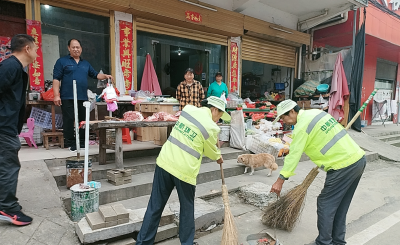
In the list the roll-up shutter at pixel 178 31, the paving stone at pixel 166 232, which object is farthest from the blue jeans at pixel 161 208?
the roll-up shutter at pixel 178 31

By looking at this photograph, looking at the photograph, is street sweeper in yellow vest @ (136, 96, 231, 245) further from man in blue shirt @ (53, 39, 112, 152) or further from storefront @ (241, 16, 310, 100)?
storefront @ (241, 16, 310, 100)

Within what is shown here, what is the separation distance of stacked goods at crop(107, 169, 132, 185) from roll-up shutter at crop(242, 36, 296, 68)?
7.06 metres

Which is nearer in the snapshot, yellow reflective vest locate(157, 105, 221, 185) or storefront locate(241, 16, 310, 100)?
yellow reflective vest locate(157, 105, 221, 185)

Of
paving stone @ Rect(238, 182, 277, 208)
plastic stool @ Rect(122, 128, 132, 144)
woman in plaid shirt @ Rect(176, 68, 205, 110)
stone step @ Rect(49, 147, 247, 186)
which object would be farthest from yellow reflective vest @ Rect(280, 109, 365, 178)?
plastic stool @ Rect(122, 128, 132, 144)

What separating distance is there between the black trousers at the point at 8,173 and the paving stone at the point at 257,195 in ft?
11.0

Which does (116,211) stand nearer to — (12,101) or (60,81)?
(12,101)

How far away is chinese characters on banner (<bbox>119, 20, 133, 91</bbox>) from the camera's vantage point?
22.6 ft

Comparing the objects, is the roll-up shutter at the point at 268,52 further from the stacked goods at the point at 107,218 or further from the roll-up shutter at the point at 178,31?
the stacked goods at the point at 107,218

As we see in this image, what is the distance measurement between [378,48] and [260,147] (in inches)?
452

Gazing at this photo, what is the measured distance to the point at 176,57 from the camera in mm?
9789

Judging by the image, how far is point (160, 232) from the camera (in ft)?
10.2

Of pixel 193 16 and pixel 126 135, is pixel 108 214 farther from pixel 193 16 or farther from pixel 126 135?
pixel 193 16

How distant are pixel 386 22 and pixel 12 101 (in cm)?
1504

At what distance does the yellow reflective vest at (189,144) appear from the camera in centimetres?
253
